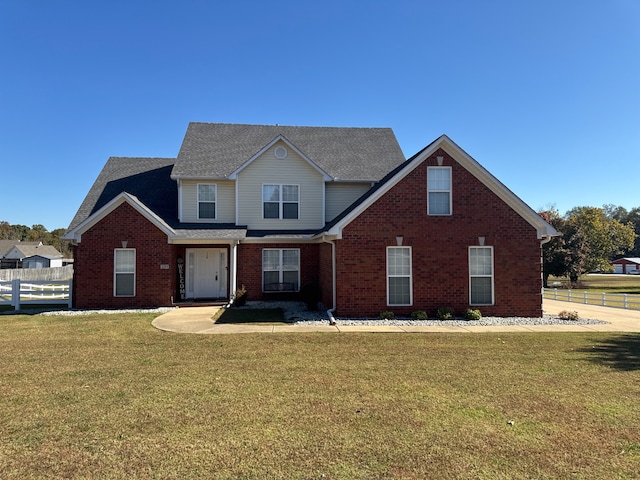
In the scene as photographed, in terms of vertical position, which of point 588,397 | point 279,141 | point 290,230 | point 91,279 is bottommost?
point 588,397

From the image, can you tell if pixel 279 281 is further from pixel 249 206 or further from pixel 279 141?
pixel 279 141

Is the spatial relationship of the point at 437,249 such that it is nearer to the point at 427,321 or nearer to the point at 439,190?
the point at 439,190

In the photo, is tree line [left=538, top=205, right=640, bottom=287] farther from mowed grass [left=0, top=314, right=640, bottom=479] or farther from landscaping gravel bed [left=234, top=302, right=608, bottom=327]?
mowed grass [left=0, top=314, right=640, bottom=479]

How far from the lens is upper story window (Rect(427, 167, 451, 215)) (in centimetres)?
1460

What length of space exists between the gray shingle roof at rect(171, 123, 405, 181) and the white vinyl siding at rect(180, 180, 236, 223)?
1.63 ft

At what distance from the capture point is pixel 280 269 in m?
18.9

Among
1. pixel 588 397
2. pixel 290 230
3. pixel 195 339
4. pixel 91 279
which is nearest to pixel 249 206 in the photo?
pixel 290 230

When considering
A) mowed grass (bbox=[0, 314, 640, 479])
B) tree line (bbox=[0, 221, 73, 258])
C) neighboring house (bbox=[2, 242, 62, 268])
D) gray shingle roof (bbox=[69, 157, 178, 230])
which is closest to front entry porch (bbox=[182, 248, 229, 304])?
gray shingle roof (bbox=[69, 157, 178, 230])

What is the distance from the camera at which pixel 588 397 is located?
6168 mm

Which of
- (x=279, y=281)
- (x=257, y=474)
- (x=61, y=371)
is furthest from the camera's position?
(x=279, y=281)

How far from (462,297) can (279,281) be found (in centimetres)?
827

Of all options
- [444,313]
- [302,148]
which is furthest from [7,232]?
[444,313]

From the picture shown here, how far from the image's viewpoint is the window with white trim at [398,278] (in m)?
14.3

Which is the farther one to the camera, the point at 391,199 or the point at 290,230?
the point at 290,230
